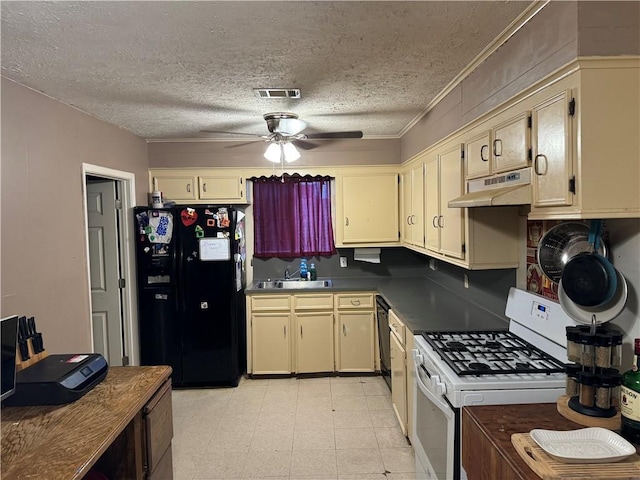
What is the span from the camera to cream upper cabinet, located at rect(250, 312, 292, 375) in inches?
150

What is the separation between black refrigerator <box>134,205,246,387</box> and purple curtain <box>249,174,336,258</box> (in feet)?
1.98

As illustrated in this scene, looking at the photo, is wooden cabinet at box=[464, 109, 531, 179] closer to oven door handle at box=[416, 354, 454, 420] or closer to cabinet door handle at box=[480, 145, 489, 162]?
cabinet door handle at box=[480, 145, 489, 162]

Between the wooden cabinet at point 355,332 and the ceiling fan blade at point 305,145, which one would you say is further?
the ceiling fan blade at point 305,145

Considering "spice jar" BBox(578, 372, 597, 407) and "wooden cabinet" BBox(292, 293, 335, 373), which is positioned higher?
"spice jar" BBox(578, 372, 597, 407)

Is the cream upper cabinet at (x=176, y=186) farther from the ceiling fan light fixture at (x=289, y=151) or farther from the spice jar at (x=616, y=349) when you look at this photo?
the spice jar at (x=616, y=349)

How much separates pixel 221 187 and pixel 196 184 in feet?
0.82

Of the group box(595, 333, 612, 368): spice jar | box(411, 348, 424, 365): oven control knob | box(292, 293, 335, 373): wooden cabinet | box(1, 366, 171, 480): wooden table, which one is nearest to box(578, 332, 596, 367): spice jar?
box(595, 333, 612, 368): spice jar

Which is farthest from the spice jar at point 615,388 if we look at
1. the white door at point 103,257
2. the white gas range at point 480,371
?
the white door at point 103,257

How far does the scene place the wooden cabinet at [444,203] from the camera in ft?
7.83

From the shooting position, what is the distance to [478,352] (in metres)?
2.01

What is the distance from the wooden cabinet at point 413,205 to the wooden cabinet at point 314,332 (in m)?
0.97

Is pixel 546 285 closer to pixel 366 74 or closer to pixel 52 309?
pixel 366 74

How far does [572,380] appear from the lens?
150 cm

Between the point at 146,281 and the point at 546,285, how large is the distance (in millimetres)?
3226
